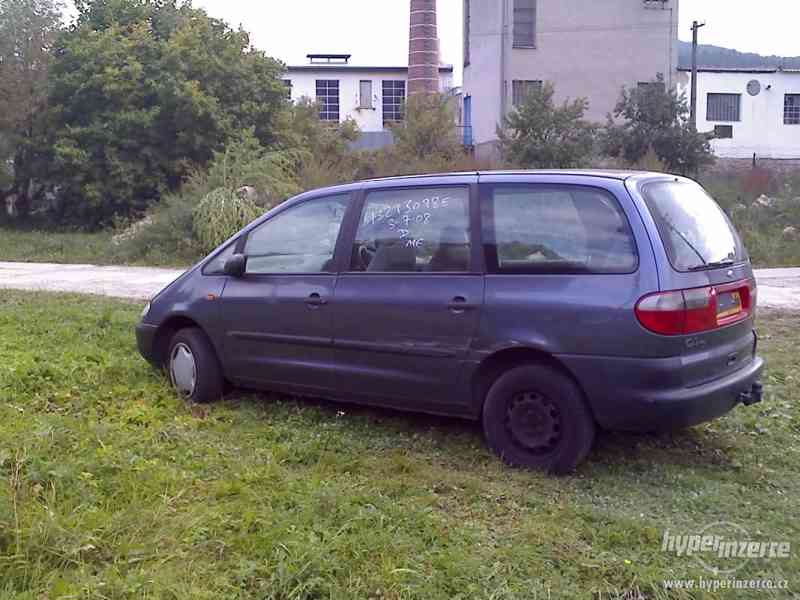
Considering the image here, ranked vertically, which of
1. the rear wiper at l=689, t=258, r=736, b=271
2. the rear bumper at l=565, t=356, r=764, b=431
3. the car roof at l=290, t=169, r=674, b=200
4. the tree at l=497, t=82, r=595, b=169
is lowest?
the rear bumper at l=565, t=356, r=764, b=431

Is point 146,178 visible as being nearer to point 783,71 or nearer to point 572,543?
point 572,543

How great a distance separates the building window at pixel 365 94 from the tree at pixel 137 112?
26.1m

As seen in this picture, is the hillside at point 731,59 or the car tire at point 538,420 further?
the hillside at point 731,59

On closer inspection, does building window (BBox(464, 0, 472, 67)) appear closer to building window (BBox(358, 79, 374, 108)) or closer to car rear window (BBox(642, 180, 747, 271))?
building window (BBox(358, 79, 374, 108))

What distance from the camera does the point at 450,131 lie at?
31.2m

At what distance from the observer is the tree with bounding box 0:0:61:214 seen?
87.8 feet

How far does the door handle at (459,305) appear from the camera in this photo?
520cm

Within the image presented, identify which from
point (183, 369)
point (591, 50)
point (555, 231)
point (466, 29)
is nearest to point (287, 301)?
point (183, 369)

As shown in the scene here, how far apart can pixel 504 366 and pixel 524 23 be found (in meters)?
35.6

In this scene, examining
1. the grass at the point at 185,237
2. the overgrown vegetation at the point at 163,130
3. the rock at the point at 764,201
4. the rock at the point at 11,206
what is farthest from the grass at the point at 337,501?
the rock at the point at 11,206

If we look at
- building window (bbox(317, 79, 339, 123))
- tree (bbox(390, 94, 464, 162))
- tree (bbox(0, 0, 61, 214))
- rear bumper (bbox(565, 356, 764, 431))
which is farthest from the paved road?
building window (bbox(317, 79, 339, 123))

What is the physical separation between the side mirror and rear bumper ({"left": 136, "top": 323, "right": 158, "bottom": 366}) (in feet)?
2.97

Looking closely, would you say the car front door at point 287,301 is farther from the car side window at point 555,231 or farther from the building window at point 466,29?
the building window at point 466,29

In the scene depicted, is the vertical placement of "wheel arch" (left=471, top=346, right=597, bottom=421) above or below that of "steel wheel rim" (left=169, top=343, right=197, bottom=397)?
above
